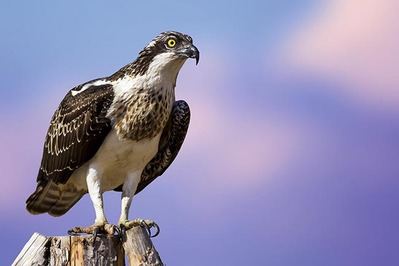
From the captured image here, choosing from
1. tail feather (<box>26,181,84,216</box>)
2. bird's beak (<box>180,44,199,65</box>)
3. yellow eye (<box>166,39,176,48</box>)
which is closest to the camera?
bird's beak (<box>180,44,199,65</box>)

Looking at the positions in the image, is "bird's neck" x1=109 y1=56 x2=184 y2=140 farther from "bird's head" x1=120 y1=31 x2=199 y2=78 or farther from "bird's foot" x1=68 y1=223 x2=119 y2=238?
"bird's foot" x1=68 y1=223 x2=119 y2=238

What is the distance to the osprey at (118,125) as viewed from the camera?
7.95m

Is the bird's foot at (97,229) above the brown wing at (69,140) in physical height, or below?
below

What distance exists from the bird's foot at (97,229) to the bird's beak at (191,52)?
1.85 metres

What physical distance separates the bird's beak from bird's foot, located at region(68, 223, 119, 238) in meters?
1.85

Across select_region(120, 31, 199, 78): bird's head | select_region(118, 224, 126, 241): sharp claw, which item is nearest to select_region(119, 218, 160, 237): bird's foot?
select_region(118, 224, 126, 241): sharp claw

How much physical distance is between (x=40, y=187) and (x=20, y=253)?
5.33 feet

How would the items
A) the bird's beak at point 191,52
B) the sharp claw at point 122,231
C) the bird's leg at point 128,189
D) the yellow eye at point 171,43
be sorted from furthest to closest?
the bird's leg at point 128,189 < the yellow eye at point 171,43 < the bird's beak at point 191,52 < the sharp claw at point 122,231

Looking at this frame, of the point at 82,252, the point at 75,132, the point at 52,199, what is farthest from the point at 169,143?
the point at 82,252

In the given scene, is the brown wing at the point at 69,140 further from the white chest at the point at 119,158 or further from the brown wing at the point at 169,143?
the brown wing at the point at 169,143

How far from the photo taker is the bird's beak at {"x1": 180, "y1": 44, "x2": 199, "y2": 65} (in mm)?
7922

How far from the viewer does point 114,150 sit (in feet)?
26.1

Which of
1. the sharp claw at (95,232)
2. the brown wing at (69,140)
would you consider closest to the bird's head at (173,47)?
the brown wing at (69,140)

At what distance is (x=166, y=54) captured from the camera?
8055mm
